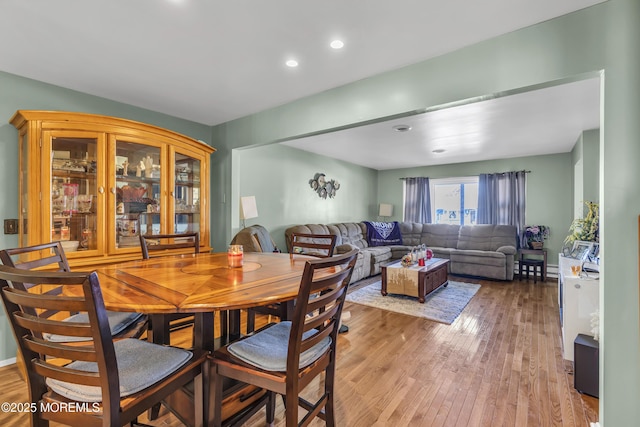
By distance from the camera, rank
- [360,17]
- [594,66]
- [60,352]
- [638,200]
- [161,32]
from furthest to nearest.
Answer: [161,32] < [360,17] < [594,66] < [638,200] < [60,352]

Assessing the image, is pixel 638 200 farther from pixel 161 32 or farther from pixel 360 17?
pixel 161 32

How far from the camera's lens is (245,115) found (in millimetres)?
3443

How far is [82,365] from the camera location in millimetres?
1160

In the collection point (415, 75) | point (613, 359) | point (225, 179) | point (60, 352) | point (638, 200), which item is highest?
point (415, 75)

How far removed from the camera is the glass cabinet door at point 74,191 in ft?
7.77

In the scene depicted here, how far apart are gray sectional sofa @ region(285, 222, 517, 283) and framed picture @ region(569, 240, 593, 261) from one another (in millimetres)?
2249

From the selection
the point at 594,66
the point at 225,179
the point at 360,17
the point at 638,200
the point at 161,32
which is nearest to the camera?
the point at 638,200

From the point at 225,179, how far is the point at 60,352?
2957 mm

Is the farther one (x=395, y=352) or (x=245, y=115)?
(x=245, y=115)

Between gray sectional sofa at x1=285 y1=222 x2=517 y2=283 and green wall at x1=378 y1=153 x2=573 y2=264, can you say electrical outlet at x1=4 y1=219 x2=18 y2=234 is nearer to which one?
gray sectional sofa at x1=285 y1=222 x2=517 y2=283

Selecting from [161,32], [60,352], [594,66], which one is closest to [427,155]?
[594,66]

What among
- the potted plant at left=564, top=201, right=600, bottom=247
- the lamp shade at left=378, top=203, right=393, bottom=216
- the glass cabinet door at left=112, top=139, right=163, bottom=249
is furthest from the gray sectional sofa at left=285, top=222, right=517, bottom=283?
the glass cabinet door at left=112, top=139, right=163, bottom=249

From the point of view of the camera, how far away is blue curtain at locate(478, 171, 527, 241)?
589 cm

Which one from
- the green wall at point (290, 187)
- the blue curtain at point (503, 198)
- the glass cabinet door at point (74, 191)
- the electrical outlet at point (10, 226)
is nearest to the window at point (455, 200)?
the blue curtain at point (503, 198)
